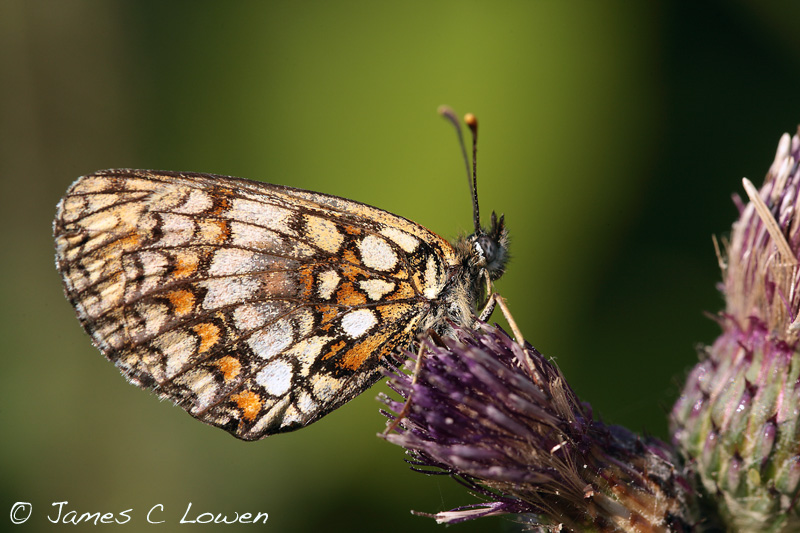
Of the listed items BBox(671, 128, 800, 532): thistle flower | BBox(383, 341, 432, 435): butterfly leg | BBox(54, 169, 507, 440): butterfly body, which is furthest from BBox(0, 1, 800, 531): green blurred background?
BBox(383, 341, 432, 435): butterfly leg

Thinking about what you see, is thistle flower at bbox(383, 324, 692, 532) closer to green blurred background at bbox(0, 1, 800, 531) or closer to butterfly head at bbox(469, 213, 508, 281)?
butterfly head at bbox(469, 213, 508, 281)

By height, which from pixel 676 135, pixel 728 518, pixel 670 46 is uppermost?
pixel 670 46

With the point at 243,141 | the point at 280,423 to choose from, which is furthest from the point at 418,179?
the point at 280,423

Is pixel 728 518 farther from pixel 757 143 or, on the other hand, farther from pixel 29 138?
pixel 29 138

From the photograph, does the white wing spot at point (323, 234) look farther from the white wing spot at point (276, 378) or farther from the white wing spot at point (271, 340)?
the white wing spot at point (276, 378)

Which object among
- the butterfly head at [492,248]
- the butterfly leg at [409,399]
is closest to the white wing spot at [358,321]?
the butterfly leg at [409,399]
